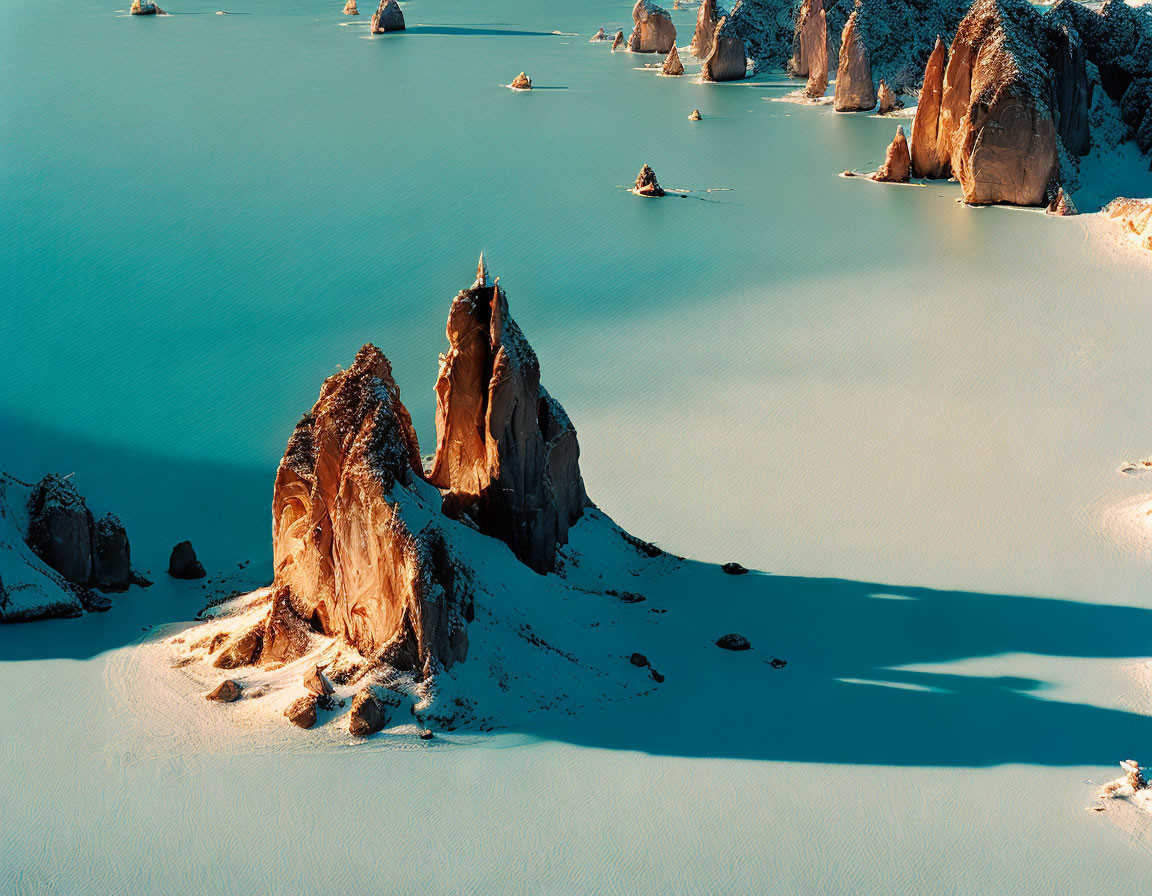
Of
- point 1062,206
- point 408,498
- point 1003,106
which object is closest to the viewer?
point 408,498

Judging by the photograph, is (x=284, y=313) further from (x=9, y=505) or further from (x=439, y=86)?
(x=439, y=86)

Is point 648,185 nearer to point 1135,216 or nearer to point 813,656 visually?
point 1135,216

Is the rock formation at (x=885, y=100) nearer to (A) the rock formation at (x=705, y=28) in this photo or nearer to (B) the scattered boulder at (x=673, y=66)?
(B) the scattered boulder at (x=673, y=66)

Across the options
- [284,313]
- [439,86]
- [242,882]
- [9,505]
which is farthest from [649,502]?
[439,86]

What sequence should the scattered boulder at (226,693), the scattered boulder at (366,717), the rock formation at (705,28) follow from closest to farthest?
1. the scattered boulder at (366,717)
2. the scattered boulder at (226,693)
3. the rock formation at (705,28)

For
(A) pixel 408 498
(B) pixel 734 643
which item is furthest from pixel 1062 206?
(A) pixel 408 498

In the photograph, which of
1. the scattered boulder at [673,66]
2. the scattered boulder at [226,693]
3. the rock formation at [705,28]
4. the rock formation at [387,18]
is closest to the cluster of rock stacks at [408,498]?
the scattered boulder at [226,693]
